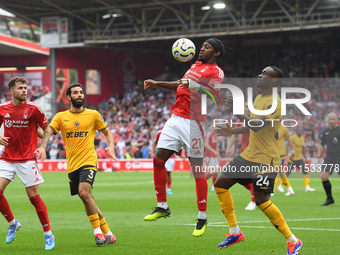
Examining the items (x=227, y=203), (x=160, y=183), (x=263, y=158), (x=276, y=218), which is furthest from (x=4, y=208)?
(x=276, y=218)

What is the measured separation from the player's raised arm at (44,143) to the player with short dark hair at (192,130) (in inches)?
65.4

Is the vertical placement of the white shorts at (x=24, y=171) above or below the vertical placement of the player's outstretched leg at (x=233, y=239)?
above

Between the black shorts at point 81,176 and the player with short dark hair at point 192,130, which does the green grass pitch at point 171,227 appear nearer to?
the player with short dark hair at point 192,130

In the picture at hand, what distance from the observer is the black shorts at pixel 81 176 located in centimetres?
911

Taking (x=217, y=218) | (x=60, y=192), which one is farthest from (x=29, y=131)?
(x=60, y=192)

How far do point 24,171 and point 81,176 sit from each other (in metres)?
0.87

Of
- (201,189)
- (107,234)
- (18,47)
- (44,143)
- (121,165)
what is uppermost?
(18,47)

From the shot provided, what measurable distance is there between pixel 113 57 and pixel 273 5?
15013 millimetres

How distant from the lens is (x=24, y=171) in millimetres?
9086

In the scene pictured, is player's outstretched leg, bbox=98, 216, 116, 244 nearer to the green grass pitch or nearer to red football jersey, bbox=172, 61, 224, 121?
the green grass pitch

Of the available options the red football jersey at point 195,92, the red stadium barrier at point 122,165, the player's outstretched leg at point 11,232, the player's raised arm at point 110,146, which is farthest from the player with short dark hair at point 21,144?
the red stadium barrier at point 122,165

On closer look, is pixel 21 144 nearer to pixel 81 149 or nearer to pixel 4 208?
pixel 81 149

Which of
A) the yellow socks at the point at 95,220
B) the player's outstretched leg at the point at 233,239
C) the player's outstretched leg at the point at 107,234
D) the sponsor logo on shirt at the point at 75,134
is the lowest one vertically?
the player's outstretched leg at the point at 107,234

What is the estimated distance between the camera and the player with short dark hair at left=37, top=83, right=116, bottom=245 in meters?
9.12
